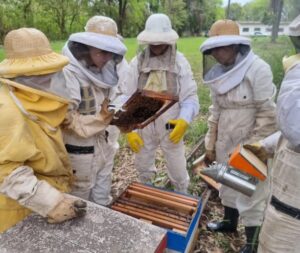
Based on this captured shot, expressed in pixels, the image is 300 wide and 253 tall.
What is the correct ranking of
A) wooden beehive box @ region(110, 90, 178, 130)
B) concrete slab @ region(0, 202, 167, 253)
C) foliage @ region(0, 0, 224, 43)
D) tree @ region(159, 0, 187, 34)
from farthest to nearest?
tree @ region(159, 0, 187, 34)
foliage @ region(0, 0, 224, 43)
wooden beehive box @ region(110, 90, 178, 130)
concrete slab @ region(0, 202, 167, 253)

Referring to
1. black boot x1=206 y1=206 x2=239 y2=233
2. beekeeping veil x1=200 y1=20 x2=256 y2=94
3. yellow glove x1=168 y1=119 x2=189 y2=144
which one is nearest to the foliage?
yellow glove x1=168 y1=119 x2=189 y2=144

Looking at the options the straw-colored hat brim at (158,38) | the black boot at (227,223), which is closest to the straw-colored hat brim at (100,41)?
the straw-colored hat brim at (158,38)

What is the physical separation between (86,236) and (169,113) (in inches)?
89.1

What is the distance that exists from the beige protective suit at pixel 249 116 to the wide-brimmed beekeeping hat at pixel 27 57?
172cm

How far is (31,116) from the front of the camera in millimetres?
2102

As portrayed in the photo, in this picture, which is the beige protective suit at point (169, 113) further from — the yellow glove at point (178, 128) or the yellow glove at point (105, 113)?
the yellow glove at point (105, 113)

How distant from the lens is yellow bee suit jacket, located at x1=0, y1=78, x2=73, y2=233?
1.99 meters

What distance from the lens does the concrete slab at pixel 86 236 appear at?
5.81 feet

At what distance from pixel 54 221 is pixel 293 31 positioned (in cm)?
181

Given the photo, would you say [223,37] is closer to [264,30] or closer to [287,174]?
[287,174]

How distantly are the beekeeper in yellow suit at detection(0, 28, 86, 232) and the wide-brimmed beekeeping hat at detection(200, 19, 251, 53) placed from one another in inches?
58.7

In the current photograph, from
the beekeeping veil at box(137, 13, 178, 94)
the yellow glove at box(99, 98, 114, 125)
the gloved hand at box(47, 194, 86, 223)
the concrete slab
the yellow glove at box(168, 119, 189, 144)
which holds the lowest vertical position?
the yellow glove at box(168, 119, 189, 144)

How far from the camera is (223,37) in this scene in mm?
3123

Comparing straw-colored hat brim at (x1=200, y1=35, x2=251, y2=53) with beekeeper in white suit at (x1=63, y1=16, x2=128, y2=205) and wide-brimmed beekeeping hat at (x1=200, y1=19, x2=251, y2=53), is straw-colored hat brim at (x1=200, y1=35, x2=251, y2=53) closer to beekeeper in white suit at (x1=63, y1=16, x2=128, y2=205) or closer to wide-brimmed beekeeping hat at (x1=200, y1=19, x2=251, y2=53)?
wide-brimmed beekeeping hat at (x1=200, y1=19, x2=251, y2=53)
